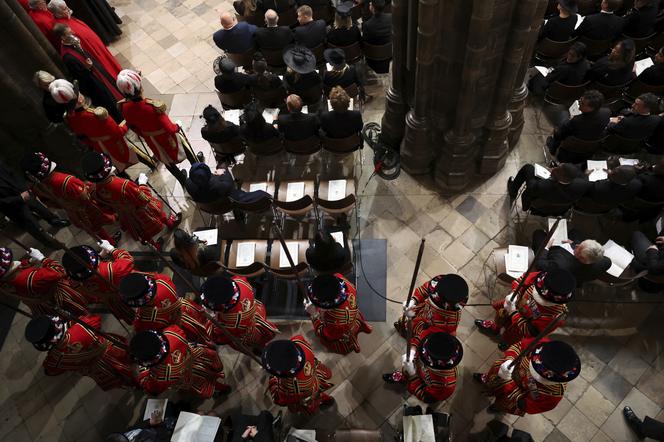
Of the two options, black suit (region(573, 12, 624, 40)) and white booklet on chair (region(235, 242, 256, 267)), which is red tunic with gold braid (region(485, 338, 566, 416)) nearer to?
white booklet on chair (region(235, 242, 256, 267))

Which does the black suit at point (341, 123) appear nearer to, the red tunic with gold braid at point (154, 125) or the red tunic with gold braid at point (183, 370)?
the red tunic with gold braid at point (154, 125)

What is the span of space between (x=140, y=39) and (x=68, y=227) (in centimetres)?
472

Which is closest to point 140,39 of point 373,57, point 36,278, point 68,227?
point 68,227

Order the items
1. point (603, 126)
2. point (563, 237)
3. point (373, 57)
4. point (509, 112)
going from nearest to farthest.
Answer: point (563, 237)
point (603, 126)
point (509, 112)
point (373, 57)

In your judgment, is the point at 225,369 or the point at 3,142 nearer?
the point at 225,369

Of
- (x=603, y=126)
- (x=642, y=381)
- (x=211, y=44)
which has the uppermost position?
(x=603, y=126)

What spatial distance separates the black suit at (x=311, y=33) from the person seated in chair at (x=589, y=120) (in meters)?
3.90

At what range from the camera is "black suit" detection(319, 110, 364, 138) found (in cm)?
600

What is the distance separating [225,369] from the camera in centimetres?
549

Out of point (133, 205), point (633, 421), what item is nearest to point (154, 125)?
point (133, 205)

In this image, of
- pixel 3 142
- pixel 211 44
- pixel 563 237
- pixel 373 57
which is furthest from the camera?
pixel 211 44

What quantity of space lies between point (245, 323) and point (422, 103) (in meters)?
3.60

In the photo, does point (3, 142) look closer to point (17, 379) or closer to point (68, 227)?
point (68, 227)

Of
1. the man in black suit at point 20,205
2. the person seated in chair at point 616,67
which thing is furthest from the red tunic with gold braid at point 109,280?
the person seated in chair at point 616,67
